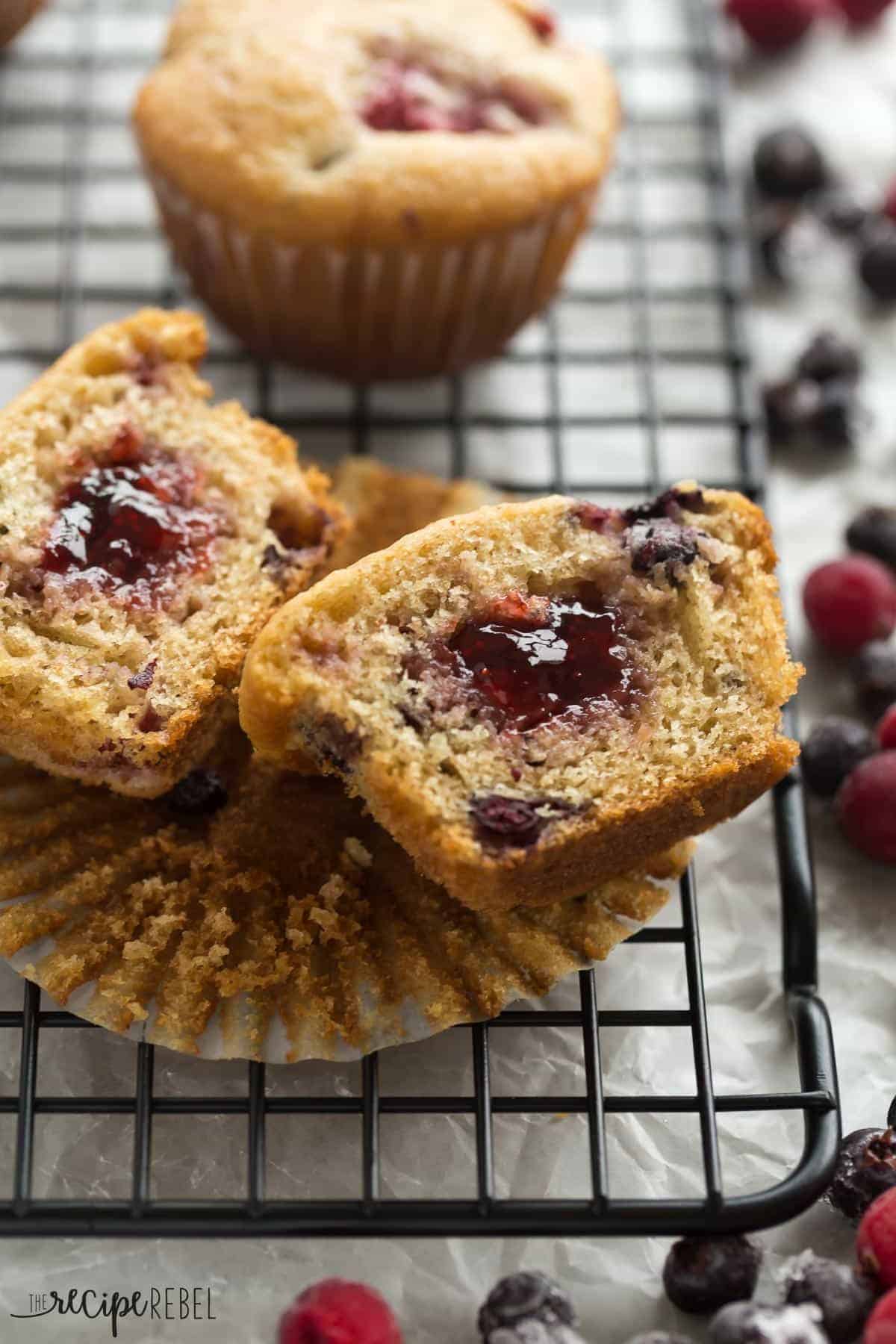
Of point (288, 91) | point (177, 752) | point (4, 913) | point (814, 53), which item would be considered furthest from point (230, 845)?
point (814, 53)

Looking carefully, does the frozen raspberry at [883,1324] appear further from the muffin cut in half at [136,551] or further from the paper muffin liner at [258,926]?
the muffin cut in half at [136,551]

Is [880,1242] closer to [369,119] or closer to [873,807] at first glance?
[873,807]

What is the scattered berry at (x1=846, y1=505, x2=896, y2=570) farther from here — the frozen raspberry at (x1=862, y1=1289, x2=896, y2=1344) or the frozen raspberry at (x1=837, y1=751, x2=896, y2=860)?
the frozen raspberry at (x1=862, y1=1289, x2=896, y2=1344)

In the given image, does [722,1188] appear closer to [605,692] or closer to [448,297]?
[605,692]

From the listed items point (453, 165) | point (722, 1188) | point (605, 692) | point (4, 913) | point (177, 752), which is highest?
point (453, 165)

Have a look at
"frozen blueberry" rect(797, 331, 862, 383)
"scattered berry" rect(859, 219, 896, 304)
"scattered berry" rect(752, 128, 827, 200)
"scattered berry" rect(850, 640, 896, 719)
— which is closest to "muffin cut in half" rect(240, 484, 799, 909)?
"scattered berry" rect(850, 640, 896, 719)

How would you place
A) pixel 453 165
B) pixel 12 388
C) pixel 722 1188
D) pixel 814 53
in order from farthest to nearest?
1. pixel 814 53
2. pixel 12 388
3. pixel 453 165
4. pixel 722 1188
